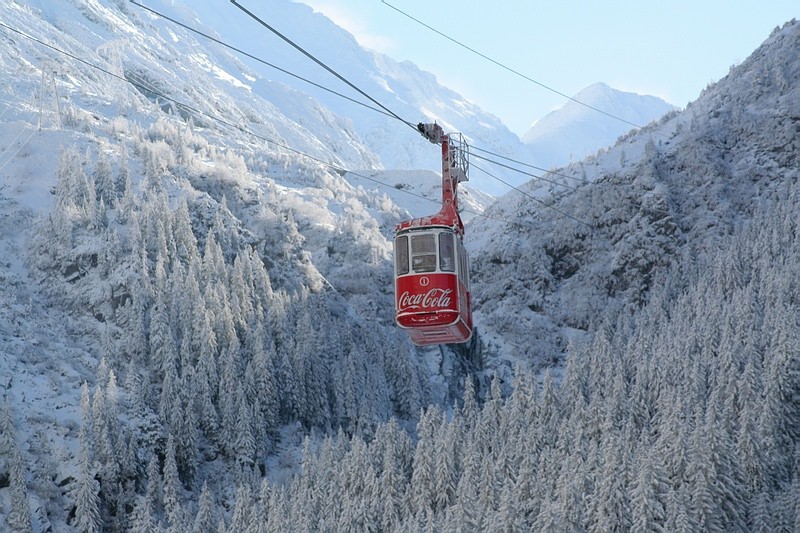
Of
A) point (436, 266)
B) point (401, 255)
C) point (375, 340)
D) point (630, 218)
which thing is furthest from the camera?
point (630, 218)

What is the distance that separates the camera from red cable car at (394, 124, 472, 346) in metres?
43.4

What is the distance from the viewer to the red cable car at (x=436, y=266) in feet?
142

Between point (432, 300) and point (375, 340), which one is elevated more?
point (432, 300)

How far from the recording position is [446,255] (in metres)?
43.5

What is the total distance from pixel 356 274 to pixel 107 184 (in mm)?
41891

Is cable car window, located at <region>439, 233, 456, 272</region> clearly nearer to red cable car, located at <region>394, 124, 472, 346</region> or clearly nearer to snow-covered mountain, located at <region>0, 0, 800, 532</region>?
red cable car, located at <region>394, 124, 472, 346</region>

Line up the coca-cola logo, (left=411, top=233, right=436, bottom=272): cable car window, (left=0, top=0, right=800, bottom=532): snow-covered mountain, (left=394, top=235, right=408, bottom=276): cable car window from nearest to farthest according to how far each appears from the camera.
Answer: the coca-cola logo, (left=411, top=233, right=436, bottom=272): cable car window, (left=394, top=235, right=408, bottom=276): cable car window, (left=0, top=0, right=800, bottom=532): snow-covered mountain

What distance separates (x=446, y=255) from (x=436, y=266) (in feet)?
2.27

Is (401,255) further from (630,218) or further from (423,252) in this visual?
(630,218)

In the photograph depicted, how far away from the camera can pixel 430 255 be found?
143 feet

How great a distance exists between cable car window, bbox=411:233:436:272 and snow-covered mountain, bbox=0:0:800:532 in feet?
60.6

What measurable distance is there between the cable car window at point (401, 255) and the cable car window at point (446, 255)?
1798 millimetres

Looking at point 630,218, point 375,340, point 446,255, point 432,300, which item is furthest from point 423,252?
point 630,218

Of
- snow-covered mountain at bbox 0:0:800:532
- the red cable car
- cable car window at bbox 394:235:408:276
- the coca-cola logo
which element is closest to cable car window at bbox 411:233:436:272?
the red cable car
